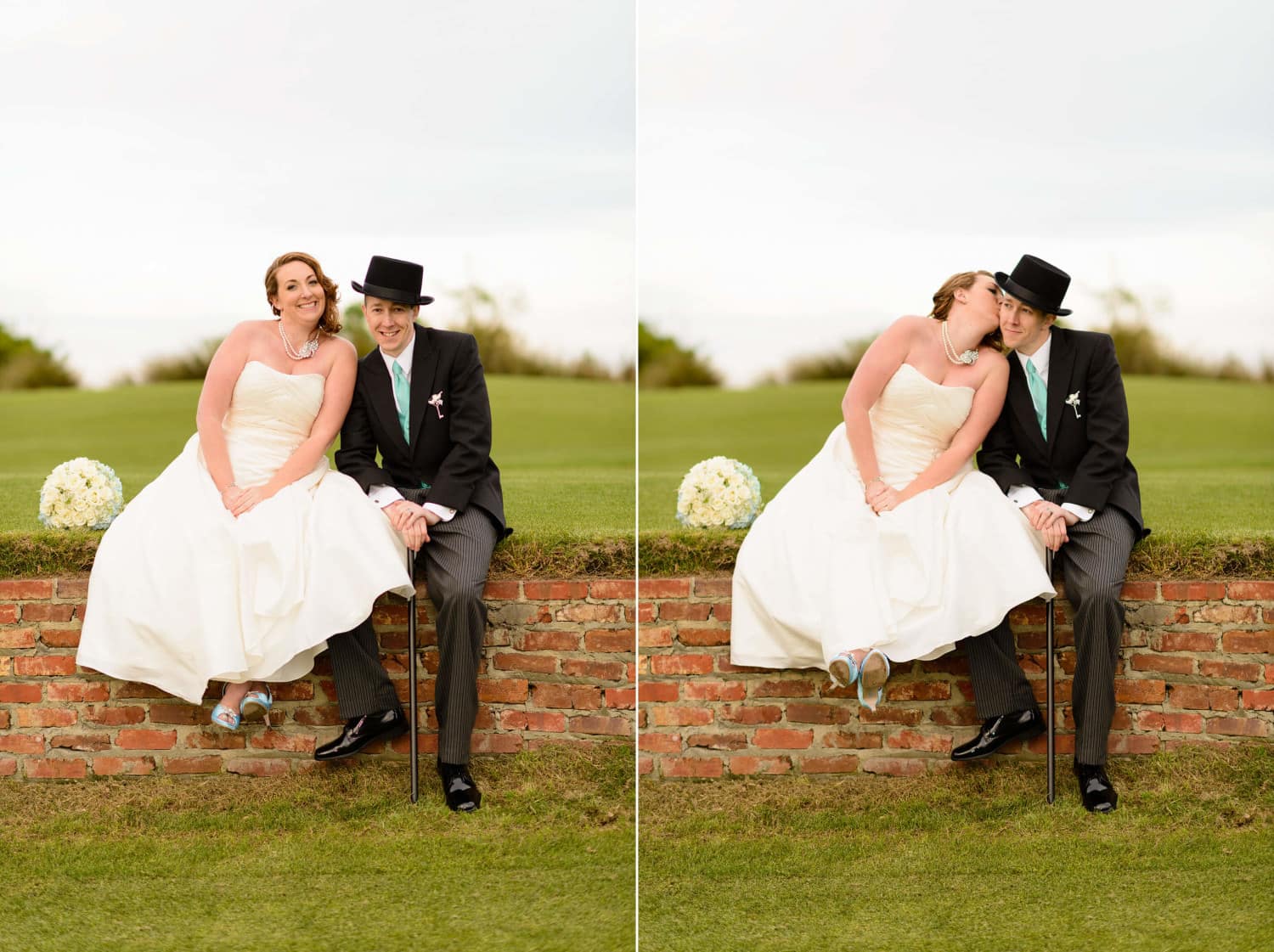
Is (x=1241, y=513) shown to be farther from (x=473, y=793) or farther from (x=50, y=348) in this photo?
(x=50, y=348)

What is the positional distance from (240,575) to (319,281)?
38.0 inches

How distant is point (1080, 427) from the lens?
3803mm

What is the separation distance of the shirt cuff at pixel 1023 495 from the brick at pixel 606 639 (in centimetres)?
132

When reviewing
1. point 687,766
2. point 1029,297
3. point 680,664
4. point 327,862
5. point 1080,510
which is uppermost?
point 1029,297

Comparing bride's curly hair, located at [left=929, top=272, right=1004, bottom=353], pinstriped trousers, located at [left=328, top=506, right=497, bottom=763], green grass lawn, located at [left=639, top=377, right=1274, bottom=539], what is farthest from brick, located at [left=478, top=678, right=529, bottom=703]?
green grass lawn, located at [left=639, top=377, right=1274, bottom=539]

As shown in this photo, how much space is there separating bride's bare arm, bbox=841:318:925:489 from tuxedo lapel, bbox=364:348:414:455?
1.47 m

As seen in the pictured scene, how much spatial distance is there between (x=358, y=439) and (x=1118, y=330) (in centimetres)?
572

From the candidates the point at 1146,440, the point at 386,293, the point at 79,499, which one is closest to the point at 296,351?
the point at 386,293

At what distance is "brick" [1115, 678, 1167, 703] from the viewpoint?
3773 mm

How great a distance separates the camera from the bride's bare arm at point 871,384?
12.5ft

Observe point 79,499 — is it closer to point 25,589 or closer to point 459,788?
point 25,589

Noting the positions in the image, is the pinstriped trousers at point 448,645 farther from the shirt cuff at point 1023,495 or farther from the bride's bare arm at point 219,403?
the shirt cuff at point 1023,495

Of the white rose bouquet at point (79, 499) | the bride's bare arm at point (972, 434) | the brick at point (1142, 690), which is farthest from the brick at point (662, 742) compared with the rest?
the white rose bouquet at point (79, 499)

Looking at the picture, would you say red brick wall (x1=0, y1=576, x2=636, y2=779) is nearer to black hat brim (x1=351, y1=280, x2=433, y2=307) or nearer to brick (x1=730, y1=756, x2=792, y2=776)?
brick (x1=730, y1=756, x2=792, y2=776)
